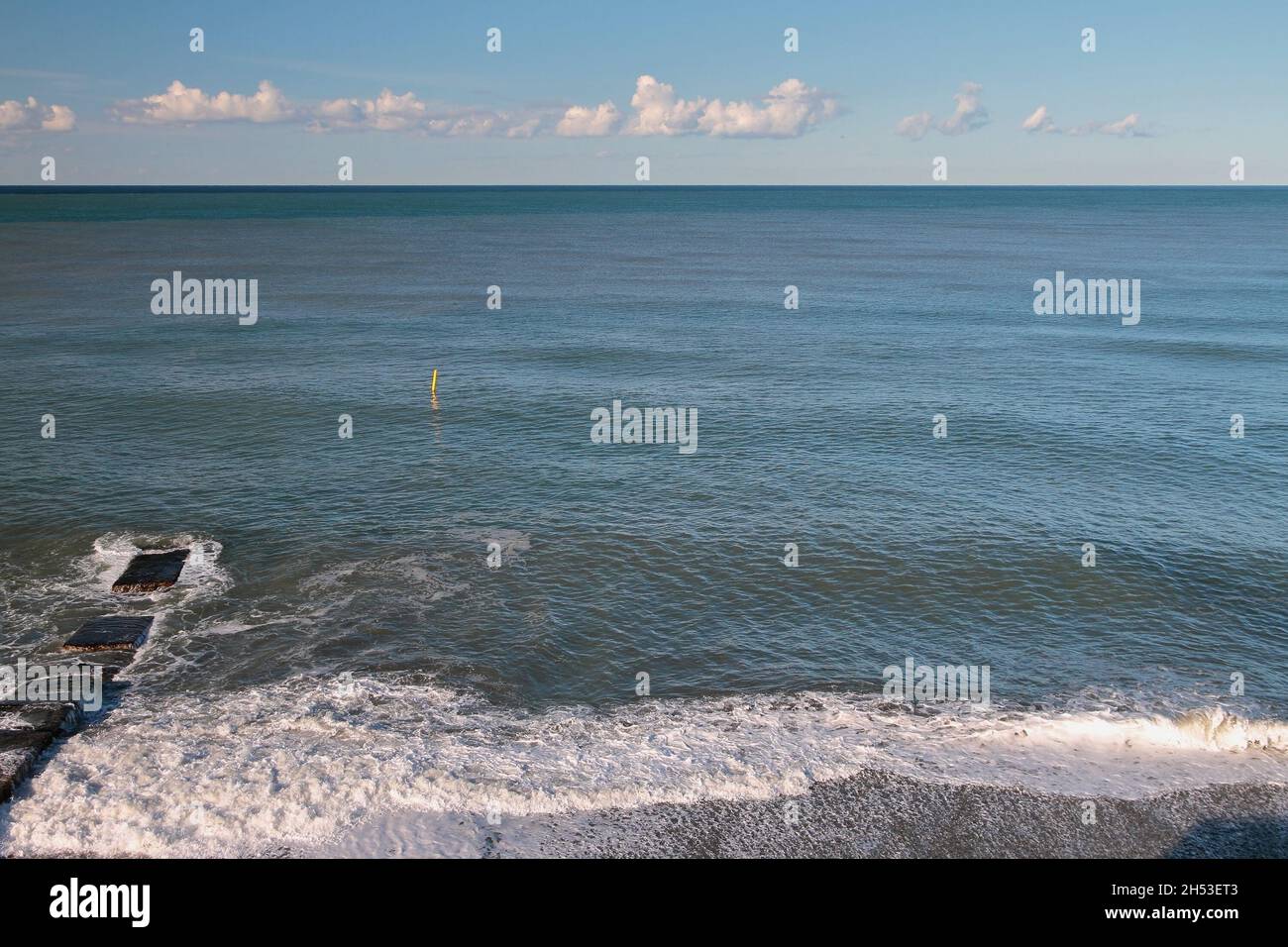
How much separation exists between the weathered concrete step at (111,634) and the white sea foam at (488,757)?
107 inches

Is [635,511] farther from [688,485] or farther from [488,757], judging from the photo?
[488,757]

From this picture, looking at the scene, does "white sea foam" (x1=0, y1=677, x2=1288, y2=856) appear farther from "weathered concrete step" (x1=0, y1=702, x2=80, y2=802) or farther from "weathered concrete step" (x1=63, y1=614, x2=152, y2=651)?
"weathered concrete step" (x1=63, y1=614, x2=152, y2=651)

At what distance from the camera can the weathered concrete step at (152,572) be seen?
29109 millimetres

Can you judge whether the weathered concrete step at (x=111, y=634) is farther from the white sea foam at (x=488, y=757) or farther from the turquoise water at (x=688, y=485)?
the white sea foam at (x=488, y=757)

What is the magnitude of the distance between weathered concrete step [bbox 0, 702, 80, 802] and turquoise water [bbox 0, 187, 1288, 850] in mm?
870

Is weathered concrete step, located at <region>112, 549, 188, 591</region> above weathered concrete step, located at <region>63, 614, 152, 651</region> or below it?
above

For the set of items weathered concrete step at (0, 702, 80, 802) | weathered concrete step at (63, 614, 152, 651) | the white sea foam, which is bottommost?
the white sea foam

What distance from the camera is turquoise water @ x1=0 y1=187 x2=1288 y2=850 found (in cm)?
2533

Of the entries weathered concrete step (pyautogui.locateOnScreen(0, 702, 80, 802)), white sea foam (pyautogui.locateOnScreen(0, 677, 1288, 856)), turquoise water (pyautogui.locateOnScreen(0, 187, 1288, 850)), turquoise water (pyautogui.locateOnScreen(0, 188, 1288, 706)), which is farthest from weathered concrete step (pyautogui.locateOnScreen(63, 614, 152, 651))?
weathered concrete step (pyautogui.locateOnScreen(0, 702, 80, 802))

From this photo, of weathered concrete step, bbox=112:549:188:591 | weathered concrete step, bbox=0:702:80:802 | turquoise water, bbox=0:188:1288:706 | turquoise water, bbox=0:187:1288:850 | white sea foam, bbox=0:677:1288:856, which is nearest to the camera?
white sea foam, bbox=0:677:1288:856

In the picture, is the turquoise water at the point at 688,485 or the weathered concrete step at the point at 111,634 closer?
the weathered concrete step at the point at 111,634

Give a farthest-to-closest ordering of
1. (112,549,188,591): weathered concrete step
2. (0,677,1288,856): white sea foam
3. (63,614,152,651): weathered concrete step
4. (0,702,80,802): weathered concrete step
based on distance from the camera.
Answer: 1. (112,549,188,591): weathered concrete step
2. (63,614,152,651): weathered concrete step
3. (0,702,80,802): weathered concrete step
4. (0,677,1288,856): white sea foam

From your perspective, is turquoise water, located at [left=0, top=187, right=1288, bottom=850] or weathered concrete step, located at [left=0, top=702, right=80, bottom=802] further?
turquoise water, located at [left=0, top=187, right=1288, bottom=850]

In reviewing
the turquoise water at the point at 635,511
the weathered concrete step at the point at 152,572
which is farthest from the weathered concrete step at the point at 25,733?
the weathered concrete step at the point at 152,572
